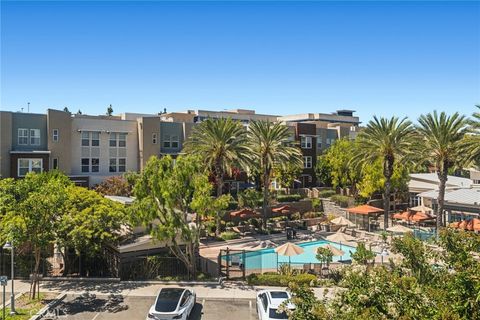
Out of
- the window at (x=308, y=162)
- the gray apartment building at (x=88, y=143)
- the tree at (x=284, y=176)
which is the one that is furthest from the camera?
the window at (x=308, y=162)

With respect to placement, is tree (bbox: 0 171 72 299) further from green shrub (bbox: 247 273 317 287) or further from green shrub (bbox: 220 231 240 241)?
green shrub (bbox: 220 231 240 241)

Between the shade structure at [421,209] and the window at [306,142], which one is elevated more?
the window at [306,142]

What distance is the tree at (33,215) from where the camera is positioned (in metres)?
21.8

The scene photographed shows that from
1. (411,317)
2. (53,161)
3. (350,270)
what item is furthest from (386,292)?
(53,161)

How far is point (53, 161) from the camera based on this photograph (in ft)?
153

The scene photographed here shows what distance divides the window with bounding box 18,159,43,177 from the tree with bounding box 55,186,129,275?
66.9 ft

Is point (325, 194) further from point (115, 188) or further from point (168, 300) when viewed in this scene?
point (168, 300)

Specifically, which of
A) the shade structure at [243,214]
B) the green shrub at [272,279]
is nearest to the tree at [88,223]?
the green shrub at [272,279]

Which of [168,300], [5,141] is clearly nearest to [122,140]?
[5,141]

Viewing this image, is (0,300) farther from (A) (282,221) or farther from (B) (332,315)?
(A) (282,221)

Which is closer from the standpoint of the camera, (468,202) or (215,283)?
(215,283)

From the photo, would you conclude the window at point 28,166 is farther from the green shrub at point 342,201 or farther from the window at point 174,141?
the green shrub at point 342,201

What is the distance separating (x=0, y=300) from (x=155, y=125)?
33.1m

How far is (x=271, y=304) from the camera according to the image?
1947cm
